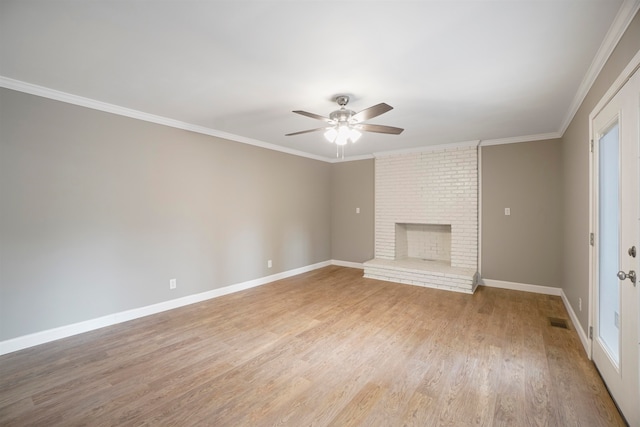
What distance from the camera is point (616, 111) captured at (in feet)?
6.07

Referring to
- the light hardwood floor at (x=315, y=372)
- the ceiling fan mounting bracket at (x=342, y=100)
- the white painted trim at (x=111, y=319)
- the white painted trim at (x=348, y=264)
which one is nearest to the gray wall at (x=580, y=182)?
the light hardwood floor at (x=315, y=372)

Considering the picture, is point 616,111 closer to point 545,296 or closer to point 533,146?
point 533,146

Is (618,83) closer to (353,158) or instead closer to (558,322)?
(558,322)

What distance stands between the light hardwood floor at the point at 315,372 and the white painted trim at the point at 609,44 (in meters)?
2.42

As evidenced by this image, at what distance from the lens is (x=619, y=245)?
183 cm

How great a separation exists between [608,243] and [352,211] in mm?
4357

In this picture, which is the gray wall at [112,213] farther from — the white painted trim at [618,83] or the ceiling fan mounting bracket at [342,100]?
the white painted trim at [618,83]

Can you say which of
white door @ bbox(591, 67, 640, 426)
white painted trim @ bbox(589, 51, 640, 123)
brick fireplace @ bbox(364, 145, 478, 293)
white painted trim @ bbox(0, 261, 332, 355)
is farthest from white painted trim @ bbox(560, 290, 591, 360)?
white painted trim @ bbox(0, 261, 332, 355)

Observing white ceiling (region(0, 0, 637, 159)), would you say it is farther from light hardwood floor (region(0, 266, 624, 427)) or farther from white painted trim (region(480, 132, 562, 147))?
light hardwood floor (region(0, 266, 624, 427))

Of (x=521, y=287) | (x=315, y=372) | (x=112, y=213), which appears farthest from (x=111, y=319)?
(x=521, y=287)

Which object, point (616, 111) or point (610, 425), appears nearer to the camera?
point (610, 425)

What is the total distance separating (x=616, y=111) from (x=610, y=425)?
200 centimetres

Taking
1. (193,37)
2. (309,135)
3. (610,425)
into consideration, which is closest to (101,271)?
(193,37)

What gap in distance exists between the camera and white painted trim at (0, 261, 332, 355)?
8.49 ft
